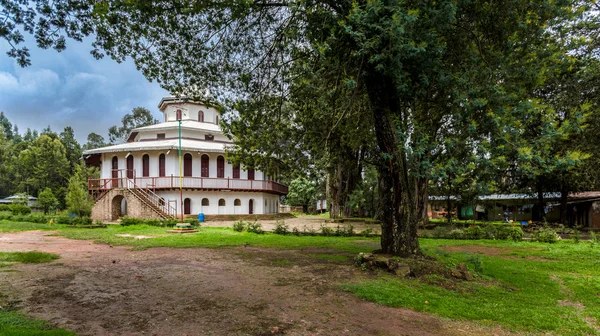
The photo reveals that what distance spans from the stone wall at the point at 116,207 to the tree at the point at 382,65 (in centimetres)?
1725

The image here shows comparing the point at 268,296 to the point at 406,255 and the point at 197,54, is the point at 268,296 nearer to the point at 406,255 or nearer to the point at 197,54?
the point at 406,255

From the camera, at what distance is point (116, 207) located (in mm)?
27422

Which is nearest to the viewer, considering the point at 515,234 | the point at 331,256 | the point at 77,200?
the point at 331,256

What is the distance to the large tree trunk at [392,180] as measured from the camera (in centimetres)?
842

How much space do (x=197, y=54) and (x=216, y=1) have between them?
2671 millimetres

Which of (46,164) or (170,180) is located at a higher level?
(46,164)

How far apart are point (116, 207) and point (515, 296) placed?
28.3m

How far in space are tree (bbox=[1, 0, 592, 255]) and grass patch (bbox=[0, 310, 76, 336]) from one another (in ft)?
17.1

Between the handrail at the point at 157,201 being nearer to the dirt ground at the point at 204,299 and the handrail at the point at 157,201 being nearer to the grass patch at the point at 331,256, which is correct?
the dirt ground at the point at 204,299

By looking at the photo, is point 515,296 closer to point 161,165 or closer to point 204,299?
point 204,299

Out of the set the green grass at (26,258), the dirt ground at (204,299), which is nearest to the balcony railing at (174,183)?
the green grass at (26,258)

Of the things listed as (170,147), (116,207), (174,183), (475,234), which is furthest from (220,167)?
(475,234)

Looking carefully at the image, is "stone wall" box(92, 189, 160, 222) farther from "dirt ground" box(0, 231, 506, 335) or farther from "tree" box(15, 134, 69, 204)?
"tree" box(15, 134, 69, 204)

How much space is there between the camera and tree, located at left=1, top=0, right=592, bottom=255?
6672 mm
